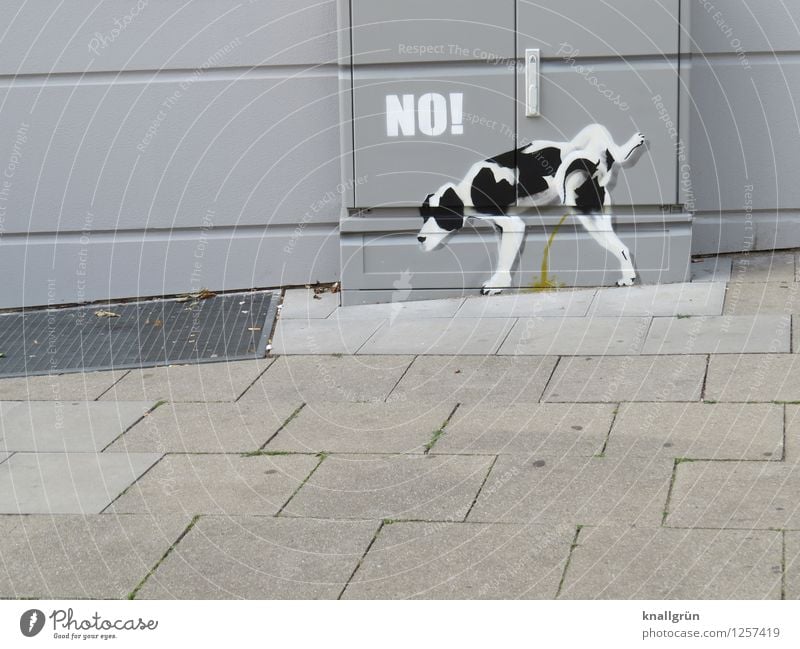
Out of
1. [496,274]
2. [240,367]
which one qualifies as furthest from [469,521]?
[496,274]

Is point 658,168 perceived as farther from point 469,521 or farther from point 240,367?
point 469,521

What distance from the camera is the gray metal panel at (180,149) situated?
8609 millimetres

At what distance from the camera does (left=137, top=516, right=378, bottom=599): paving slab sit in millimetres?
4188

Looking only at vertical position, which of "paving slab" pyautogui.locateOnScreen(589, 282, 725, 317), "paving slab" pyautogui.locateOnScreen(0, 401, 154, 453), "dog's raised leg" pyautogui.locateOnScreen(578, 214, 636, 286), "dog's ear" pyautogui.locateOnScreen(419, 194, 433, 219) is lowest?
"paving slab" pyautogui.locateOnScreen(0, 401, 154, 453)

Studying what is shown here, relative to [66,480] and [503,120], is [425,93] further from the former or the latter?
[66,480]

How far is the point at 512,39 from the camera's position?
25.6 feet

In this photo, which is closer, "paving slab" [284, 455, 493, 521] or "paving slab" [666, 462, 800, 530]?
"paving slab" [666, 462, 800, 530]

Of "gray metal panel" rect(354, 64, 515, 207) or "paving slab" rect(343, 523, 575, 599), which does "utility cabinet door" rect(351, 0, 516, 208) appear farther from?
"paving slab" rect(343, 523, 575, 599)

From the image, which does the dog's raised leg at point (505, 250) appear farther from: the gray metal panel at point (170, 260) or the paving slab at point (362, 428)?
the paving slab at point (362, 428)

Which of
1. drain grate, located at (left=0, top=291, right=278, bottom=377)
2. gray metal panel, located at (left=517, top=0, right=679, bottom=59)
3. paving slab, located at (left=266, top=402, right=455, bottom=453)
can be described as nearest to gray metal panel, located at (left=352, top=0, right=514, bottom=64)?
gray metal panel, located at (left=517, top=0, right=679, bottom=59)

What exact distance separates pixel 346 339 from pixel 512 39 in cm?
229

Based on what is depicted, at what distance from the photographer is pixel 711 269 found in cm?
852

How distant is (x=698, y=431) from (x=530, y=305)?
2.55 meters

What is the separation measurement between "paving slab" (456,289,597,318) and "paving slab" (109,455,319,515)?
2.60m
